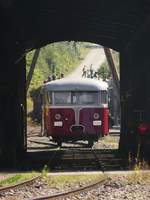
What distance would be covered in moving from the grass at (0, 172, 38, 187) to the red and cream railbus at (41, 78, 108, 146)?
10218 mm

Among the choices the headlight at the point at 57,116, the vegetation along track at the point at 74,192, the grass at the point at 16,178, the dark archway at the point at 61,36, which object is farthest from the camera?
the headlight at the point at 57,116

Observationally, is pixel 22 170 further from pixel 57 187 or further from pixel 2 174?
pixel 57 187

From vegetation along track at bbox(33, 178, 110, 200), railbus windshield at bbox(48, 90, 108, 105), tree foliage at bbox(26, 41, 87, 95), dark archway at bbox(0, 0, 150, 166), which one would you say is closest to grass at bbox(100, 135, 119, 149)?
railbus windshield at bbox(48, 90, 108, 105)

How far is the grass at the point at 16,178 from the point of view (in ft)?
45.6

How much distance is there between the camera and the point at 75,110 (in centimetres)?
2558

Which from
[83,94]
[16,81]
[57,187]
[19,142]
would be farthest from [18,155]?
[57,187]

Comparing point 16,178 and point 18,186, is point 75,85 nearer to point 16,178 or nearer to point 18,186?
point 16,178

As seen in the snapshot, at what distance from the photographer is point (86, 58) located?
123 meters

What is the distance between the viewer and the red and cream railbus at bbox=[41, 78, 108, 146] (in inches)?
1009

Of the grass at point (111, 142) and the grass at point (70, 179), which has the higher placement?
the grass at point (111, 142)

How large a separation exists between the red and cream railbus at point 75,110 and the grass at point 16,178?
402 inches

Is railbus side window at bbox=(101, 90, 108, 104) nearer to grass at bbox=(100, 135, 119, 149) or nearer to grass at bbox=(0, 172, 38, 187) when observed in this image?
grass at bbox=(100, 135, 119, 149)

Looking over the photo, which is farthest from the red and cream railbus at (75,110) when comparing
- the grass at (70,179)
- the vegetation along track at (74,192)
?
the vegetation along track at (74,192)

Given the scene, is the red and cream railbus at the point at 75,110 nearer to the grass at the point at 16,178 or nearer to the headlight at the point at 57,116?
the headlight at the point at 57,116
